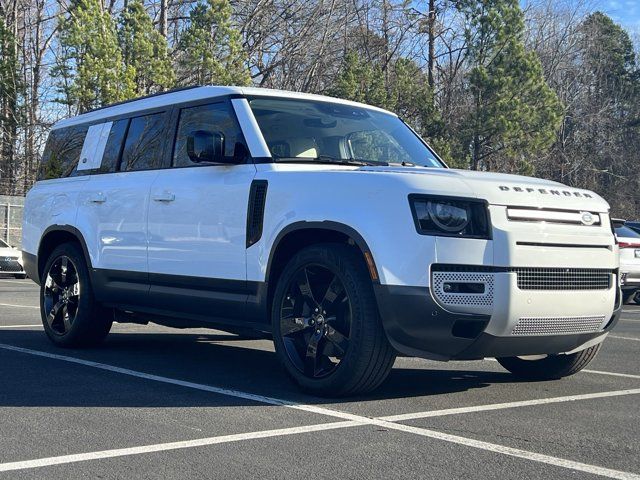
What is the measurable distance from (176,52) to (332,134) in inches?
1438

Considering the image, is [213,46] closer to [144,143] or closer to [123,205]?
[144,143]

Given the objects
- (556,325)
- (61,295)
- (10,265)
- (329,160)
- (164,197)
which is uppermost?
(329,160)

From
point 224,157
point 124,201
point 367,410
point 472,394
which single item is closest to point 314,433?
point 367,410

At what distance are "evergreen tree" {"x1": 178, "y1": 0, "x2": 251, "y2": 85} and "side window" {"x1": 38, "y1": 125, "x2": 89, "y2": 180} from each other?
27.8 metres

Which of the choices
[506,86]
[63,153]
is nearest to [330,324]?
[63,153]

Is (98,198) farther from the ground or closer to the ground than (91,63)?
closer to the ground

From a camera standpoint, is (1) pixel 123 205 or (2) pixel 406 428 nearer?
(2) pixel 406 428

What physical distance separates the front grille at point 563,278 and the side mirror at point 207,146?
2.26m

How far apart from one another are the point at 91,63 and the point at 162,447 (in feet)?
107

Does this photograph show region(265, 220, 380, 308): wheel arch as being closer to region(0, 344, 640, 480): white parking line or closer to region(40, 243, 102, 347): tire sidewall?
region(0, 344, 640, 480): white parking line

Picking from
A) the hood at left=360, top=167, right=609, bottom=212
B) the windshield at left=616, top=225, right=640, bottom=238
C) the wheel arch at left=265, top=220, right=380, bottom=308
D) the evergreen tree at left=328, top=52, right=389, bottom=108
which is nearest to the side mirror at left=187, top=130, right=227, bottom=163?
the wheel arch at left=265, top=220, right=380, bottom=308

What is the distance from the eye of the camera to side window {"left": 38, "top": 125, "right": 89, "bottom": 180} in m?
8.68

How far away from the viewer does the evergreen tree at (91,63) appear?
35.3 m

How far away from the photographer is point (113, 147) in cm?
809
